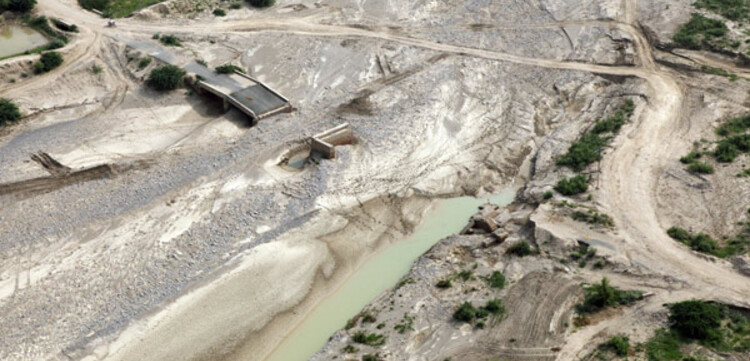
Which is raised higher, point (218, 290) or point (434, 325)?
point (434, 325)

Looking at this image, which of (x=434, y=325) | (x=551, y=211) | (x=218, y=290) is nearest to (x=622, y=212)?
(x=551, y=211)

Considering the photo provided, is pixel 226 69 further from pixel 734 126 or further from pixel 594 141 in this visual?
pixel 734 126

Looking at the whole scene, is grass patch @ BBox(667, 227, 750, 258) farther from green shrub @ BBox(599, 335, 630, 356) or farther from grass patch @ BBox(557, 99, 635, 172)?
green shrub @ BBox(599, 335, 630, 356)

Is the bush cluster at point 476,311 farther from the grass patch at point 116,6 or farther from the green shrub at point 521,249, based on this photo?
the grass patch at point 116,6

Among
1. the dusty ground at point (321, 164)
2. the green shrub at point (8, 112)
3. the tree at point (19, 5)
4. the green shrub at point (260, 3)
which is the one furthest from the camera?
the green shrub at point (260, 3)

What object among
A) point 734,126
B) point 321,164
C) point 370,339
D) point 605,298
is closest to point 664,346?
point 605,298

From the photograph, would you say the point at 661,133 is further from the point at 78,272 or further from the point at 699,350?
the point at 78,272

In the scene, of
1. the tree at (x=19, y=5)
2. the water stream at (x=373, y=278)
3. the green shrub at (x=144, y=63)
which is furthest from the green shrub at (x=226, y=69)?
the tree at (x=19, y=5)
